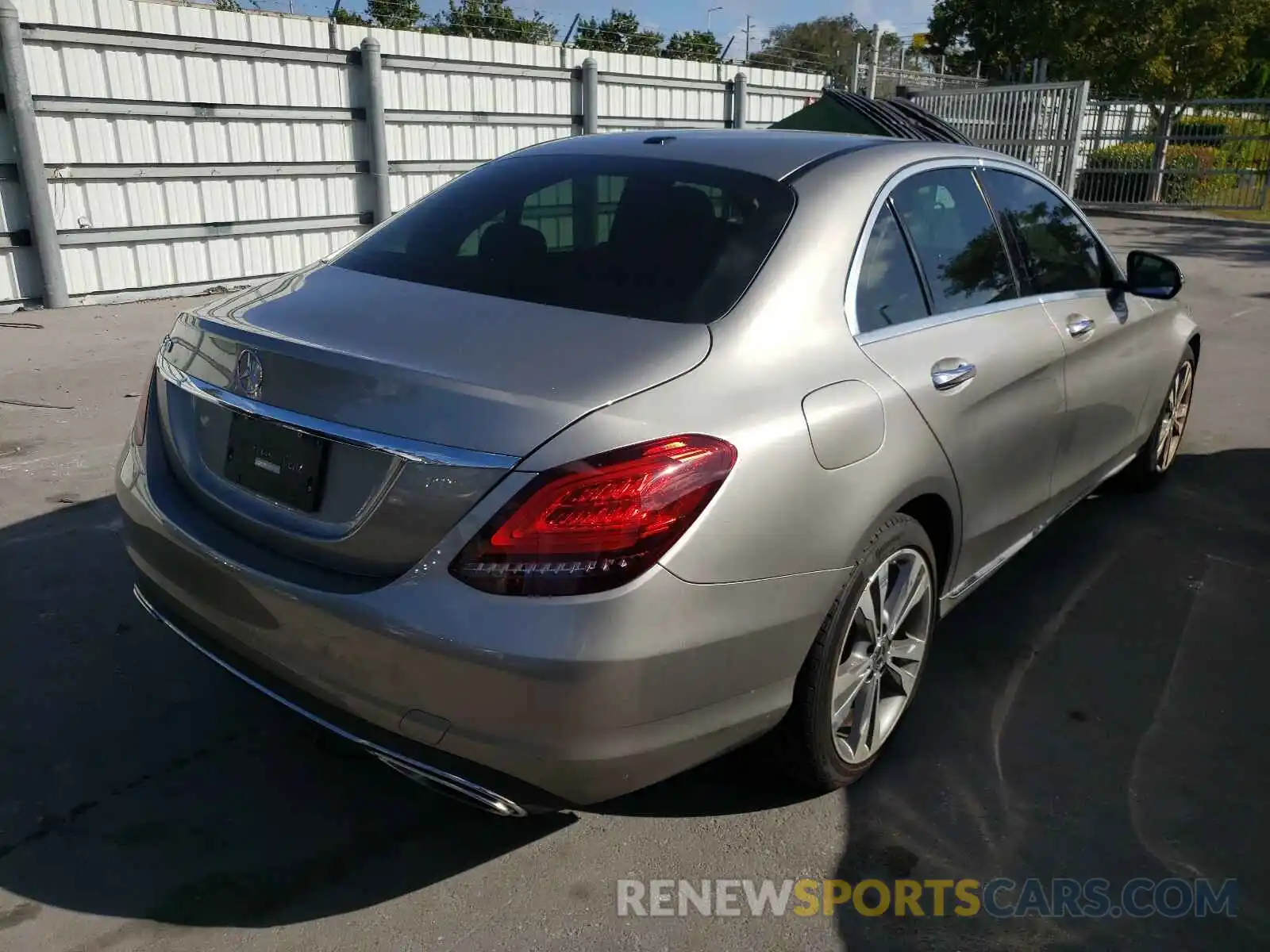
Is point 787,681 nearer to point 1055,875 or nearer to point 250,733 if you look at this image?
point 1055,875

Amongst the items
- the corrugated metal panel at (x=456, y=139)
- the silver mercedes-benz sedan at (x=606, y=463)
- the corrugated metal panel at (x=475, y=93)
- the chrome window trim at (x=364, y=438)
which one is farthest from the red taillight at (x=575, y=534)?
the corrugated metal panel at (x=475, y=93)

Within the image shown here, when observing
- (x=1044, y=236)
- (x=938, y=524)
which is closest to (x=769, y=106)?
(x=1044, y=236)

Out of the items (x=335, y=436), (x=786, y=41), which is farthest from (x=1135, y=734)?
(x=786, y=41)

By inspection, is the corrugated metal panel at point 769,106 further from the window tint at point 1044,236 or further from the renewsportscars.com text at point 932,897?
the renewsportscars.com text at point 932,897

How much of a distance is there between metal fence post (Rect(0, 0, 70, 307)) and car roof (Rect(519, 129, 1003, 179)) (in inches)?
263

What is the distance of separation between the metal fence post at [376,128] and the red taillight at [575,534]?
929 cm

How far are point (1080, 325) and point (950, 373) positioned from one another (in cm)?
113

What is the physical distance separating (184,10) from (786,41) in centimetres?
1332

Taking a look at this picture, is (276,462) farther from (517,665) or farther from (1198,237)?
(1198,237)

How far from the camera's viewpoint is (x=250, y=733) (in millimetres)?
2945

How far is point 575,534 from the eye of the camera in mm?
1970

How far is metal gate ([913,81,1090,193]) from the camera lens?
1770 cm

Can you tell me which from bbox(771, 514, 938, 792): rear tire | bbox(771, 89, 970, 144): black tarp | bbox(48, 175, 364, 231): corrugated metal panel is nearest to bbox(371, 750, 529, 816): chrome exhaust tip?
bbox(771, 514, 938, 792): rear tire

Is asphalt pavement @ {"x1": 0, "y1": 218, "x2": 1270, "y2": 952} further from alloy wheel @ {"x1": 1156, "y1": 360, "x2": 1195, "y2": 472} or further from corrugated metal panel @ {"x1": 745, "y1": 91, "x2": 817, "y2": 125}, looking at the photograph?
corrugated metal panel @ {"x1": 745, "y1": 91, "x2": 817, "y2": 125}
